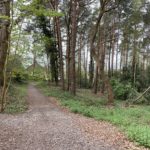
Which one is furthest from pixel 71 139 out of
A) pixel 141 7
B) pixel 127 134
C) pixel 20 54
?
pixel 141 7

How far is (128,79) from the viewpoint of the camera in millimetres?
33406

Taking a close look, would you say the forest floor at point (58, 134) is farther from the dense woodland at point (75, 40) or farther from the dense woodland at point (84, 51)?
the dense woodland at point (75, 40)

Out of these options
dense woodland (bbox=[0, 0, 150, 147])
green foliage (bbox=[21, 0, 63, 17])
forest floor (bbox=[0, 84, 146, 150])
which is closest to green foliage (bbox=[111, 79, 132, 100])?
dense woodland (bbox=[0, 0, 150, 147])

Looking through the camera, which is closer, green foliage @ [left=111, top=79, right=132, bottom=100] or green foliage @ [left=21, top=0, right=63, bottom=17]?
green foliage @ [left=21, top=0, right=63, bottom=17]

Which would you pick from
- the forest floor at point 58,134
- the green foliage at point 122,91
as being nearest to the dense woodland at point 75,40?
the green foliage at point 122,91

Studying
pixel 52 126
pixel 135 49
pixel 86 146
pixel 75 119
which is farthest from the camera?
pixel 135 49

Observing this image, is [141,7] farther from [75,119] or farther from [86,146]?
[86,146]

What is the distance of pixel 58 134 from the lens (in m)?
9.67

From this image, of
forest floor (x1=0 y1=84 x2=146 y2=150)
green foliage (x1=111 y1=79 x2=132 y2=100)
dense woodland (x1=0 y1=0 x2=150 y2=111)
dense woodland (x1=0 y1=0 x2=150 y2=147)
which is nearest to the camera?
forest floor (x1=0 y1=84 x2=146 y2=150)

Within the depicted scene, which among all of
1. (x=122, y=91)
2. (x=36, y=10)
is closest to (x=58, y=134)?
(x=36, y=10)

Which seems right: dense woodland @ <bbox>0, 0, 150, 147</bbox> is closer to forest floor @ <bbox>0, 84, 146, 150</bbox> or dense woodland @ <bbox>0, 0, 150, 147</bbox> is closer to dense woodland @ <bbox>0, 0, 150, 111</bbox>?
dense woodland @ <bbox>0, 0, 150, 111</bbox>

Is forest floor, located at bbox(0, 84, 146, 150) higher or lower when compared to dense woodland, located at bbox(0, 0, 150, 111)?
lower

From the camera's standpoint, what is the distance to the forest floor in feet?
27.0

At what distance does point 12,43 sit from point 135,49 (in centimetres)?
2766
